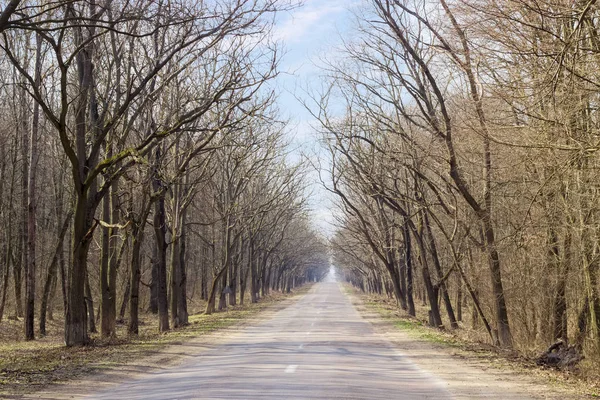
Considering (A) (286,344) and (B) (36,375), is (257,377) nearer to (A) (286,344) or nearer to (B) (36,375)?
(B) (36,375)

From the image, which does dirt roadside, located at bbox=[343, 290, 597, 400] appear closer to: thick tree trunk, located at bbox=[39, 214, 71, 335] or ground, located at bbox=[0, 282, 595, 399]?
ground, located at bbox=[0, 282, 595, 399]

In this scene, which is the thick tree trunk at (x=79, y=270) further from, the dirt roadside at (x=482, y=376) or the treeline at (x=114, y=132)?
the dirt roadside at (x=482, y=376)

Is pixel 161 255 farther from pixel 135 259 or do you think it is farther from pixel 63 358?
pixel 63 358

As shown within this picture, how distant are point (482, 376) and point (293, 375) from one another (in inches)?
136

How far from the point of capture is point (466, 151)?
19.8m

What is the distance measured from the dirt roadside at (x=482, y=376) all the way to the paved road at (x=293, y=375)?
0.37 metres

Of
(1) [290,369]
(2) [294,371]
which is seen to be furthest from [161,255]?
(2) [294,371]

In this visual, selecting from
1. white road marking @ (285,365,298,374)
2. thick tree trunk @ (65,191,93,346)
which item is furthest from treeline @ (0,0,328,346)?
white road marking @ (285,365,298,374)

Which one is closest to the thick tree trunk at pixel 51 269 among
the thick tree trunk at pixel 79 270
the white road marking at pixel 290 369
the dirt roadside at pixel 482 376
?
the thick tree trunk at pixel 79 270

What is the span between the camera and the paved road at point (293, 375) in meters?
10.1

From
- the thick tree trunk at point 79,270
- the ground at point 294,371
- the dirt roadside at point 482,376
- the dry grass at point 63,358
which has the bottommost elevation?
the dirt roadside at point 482,376

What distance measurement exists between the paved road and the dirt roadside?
14.4 inches

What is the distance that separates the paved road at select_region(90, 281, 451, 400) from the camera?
10.1 m

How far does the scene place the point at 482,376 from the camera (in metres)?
12.8
